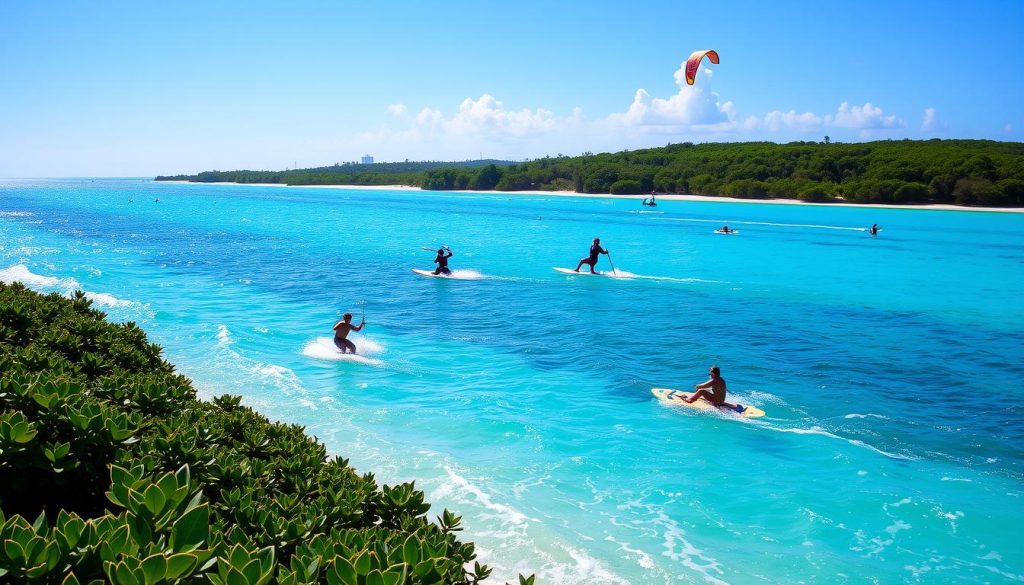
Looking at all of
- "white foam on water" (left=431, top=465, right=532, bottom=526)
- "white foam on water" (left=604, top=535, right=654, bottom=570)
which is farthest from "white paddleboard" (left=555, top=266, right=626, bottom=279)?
"white foam on water" (left=604, top=535, right=654, bottom=570)

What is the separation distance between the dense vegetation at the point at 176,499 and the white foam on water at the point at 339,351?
27.4 ft

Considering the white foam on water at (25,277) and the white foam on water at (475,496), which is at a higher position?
the white foam on water at (25,277)

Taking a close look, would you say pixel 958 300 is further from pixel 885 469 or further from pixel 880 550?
pixel 880 550

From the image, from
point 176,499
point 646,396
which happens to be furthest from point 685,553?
point 176,499

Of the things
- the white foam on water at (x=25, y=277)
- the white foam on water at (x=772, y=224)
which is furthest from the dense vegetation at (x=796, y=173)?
the white foam on water at (x=25, y=277)

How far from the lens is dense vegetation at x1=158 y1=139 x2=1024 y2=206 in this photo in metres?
94.1

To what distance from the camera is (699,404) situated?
1338 centimetres

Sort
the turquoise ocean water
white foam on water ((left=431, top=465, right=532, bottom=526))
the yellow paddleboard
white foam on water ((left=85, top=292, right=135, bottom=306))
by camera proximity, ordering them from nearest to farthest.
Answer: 1. the turquoise ocean water
2. white foam on water ((left=431, top=465, right=532, bottom=526))
3. the yellow paddleboard
4. white foam on water ((left=85, top=292, right=135, bottom=306))

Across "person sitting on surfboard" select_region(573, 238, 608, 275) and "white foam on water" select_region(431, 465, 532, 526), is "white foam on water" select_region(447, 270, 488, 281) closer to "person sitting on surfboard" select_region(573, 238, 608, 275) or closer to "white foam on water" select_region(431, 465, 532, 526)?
"person sitting on surfboard" select_region(573, 238, 608, 275)

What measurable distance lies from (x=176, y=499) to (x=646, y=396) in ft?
38.0

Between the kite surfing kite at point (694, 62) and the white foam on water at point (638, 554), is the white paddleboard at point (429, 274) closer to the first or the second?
the kite surfing kite at point (694, 62)

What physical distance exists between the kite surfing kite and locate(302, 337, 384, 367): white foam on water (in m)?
18.8

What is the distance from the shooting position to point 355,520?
4.58m

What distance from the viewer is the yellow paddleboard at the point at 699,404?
13055 mm
